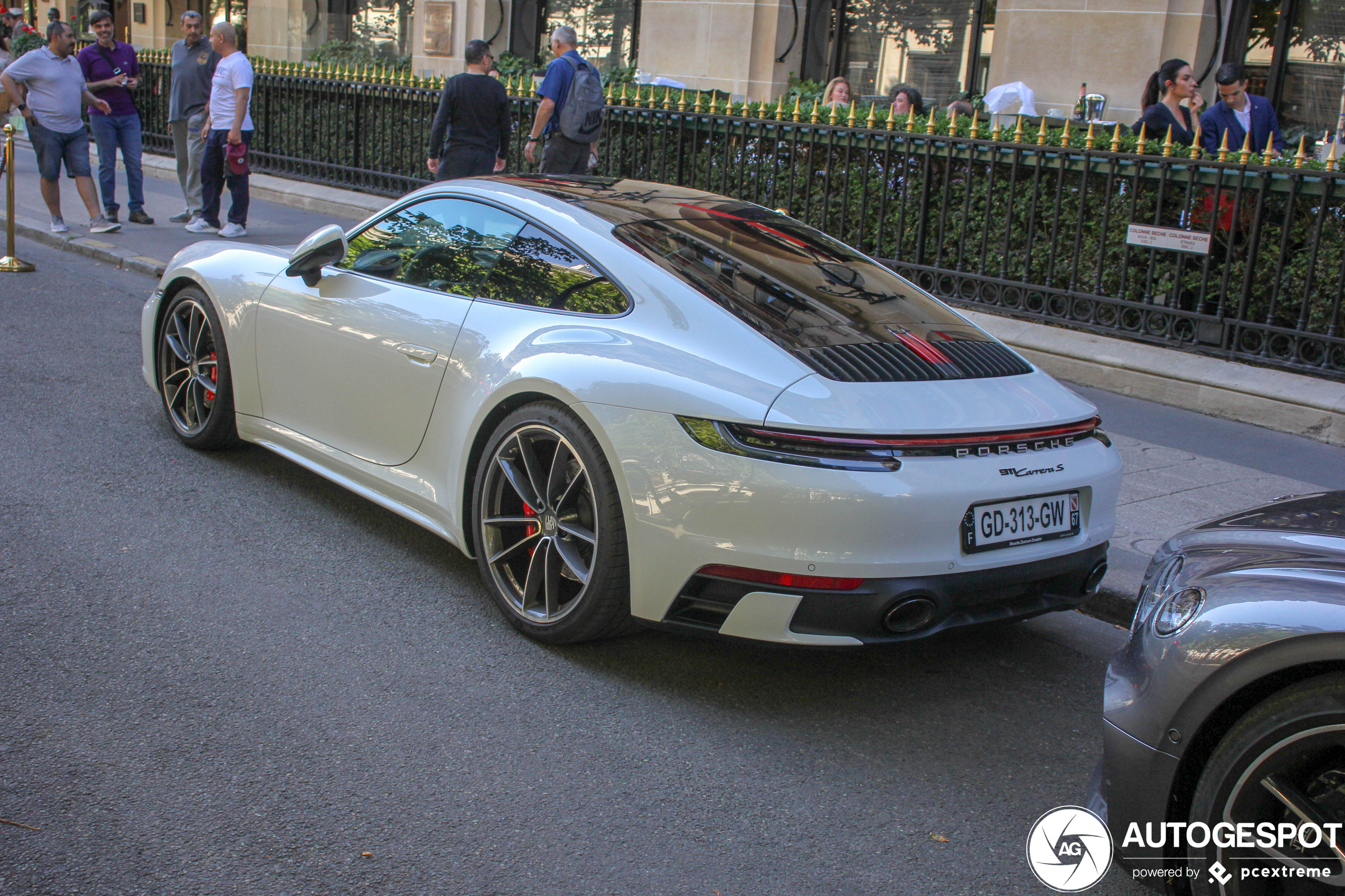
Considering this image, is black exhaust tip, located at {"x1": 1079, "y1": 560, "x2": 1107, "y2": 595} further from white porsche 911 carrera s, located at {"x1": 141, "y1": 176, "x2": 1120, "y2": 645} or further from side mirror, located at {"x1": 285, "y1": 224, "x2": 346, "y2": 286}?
side mirror, located at {"x1": 285, "y1": 224, "x2": 346, "y2": 286}

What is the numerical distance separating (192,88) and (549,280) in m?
10.2

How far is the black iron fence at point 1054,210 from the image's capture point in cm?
750

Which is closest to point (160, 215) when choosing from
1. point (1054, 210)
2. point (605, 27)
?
point (605, 27)

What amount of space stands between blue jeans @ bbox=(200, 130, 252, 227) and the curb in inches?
45.5

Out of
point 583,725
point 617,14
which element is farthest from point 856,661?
point 617,14

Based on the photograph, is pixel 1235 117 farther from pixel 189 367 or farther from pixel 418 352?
pixel 189 367

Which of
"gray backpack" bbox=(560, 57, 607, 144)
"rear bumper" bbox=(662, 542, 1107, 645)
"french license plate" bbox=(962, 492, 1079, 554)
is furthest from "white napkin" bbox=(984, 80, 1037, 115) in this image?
"rear bumper" bbox=(662, 542, 1107, 645)

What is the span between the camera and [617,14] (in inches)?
736

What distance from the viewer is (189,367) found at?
5.69m

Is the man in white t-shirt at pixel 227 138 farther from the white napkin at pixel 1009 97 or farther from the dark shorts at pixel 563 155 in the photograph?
the white napkin at pixel 1009 97

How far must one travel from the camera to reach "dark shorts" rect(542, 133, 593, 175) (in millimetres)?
10633

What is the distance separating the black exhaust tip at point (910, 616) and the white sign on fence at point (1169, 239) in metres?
5.30

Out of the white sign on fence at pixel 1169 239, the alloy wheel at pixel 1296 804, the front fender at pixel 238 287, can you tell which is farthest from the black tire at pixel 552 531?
the white sign on fence at pixel 1169 239

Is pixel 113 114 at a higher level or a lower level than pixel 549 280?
higher
